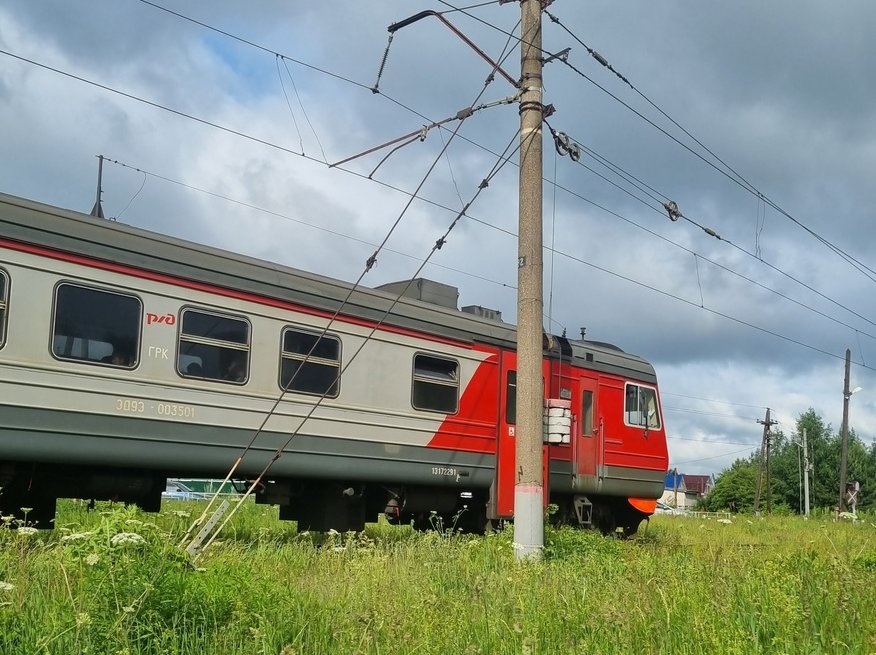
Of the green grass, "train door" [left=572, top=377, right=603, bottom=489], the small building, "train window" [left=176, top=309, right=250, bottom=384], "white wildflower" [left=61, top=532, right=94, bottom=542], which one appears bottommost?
the small building

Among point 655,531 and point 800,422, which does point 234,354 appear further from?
point 800,422

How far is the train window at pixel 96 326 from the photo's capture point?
29.0 feet

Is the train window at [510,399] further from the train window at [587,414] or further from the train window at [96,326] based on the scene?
the train window at [96,326]

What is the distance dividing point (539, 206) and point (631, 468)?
740 centimetres

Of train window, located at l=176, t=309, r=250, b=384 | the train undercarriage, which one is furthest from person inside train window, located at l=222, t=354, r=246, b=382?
the train undercarriage

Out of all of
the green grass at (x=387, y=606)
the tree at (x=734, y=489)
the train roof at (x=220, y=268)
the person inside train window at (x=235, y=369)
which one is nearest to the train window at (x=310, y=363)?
the train roof at (x=220, y=268)

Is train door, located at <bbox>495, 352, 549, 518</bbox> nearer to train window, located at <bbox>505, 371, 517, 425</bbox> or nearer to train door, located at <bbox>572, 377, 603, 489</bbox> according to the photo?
train window, located at <bbox>505, 371, 517, 425</bbox>

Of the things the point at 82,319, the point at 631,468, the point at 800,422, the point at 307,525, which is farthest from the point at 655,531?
the point at 800,422

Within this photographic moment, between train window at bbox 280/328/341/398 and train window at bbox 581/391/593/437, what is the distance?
5.39 m

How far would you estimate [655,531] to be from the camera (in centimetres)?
1834

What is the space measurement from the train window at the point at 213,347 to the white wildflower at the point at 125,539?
4.76 m

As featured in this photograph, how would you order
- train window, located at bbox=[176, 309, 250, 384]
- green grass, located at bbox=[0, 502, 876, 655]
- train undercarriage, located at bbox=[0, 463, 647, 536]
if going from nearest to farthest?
green grass, located at bbox=[0, 502, 876, 655]
train undercarriage, located at bbox=[0, 463, 647, 536]
train window, located at bbox=[176, 309, 250, 384]

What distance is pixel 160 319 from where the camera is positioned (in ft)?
31.5

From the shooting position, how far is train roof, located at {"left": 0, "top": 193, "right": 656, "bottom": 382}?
28.8 ft
